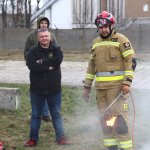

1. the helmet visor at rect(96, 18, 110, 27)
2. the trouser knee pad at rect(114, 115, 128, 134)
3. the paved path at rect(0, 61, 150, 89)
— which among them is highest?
the helmet visor at rect(96, 18, 110, 27)

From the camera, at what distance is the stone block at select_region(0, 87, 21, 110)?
8.52 metres

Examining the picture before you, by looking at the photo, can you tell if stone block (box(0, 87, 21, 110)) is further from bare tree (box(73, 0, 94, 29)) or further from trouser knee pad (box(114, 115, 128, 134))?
bare tree (box(73, 0, 94, 29))

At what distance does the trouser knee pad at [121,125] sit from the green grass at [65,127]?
36.2 inches

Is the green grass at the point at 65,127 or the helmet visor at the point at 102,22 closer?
the helmet visor at the point at 102,22

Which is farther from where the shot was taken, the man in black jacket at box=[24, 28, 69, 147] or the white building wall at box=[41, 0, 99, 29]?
the white building wall at box=[41, 0, 99, 29]

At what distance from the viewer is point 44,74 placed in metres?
6.33

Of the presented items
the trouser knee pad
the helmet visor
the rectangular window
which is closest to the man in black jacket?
the helmet visor

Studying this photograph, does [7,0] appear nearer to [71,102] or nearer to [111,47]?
[71,102]

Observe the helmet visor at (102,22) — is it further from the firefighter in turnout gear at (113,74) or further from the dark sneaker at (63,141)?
A: the dark sneaker at (63,141)

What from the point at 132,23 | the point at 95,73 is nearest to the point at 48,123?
the point at 95,73

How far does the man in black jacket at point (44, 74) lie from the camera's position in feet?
20.6

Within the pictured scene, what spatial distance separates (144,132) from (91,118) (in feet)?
4.27

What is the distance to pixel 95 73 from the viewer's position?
19.6 ft

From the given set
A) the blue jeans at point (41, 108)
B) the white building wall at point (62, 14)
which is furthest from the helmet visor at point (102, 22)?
the white building wall at point (62, 14)
